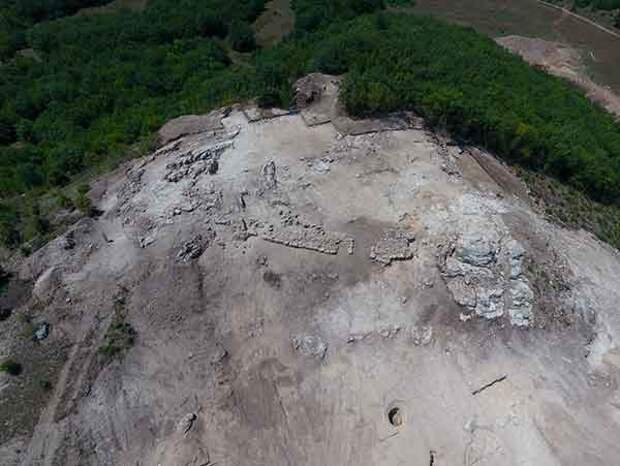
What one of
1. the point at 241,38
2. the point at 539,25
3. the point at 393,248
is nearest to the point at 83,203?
the point at 393,248

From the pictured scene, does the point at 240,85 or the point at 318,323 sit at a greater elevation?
the point at 318,323

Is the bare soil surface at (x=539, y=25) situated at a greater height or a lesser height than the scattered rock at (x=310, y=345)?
lesser

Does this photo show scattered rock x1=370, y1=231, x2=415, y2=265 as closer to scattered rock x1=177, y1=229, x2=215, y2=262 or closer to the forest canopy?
scattered rock x1=177, y1=229, x2=215, y2=262

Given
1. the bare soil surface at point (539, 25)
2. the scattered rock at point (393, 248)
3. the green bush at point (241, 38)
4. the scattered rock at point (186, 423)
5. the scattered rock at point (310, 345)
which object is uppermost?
the scattered rock at point (393, 248)

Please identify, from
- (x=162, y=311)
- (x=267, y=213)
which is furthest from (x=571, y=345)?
(x=162, y=311)

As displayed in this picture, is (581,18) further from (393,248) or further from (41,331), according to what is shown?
(41,331)

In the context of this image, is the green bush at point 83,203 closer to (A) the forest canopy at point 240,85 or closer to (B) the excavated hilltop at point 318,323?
(B) the excavated hilltop at point 318,323

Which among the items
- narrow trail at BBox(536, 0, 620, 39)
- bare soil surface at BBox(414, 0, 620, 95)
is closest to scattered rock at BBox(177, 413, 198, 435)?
bare soil surface at BBox(414, 0, 620, 95)

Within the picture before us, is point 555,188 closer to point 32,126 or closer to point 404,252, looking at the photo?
point 404,252

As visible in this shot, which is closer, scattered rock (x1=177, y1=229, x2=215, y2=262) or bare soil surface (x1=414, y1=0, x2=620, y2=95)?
scattered rock (x1=177, y1=229, x2=215, y2=262)

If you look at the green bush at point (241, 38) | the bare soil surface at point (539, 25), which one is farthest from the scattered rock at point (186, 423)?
the bare soil surface at point (539, 25)
